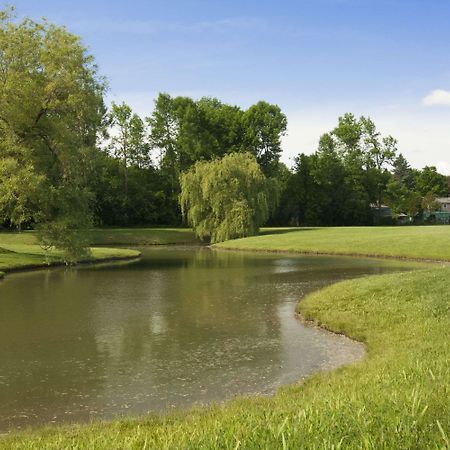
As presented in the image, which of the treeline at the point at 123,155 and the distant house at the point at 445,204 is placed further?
the distant house at the point at 445,204

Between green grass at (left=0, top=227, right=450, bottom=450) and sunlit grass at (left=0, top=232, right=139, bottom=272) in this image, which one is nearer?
green grass at (left=0, top=227, right=450, bottom=450)

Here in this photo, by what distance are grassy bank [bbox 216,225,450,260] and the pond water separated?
49.7 feet

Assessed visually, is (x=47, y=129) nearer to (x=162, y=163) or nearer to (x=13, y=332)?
(x=13, y=332)

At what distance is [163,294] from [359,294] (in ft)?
26.6

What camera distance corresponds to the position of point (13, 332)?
579 inches

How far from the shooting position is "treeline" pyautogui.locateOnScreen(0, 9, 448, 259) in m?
29.5

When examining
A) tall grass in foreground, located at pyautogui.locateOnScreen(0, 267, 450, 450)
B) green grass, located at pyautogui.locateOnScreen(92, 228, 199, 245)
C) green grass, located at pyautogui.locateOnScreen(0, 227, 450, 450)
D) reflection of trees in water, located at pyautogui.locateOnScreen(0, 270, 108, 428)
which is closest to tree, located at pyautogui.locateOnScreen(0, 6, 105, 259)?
reflection of trees in water, located at pyautogui.locateOnScreen(0, 270, 108, 428)

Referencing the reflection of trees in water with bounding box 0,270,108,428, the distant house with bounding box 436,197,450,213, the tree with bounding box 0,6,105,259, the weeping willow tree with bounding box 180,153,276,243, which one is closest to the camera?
the reflection of trees in water with bounding box 0,270,108,428

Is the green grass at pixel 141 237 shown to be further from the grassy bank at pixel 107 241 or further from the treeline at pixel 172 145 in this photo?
the treeline at pixel 172 145

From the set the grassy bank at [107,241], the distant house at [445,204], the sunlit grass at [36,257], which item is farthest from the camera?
the distant house at [445,204]

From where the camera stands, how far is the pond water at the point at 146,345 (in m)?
9.38

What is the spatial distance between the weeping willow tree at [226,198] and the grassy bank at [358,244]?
4.01 metres

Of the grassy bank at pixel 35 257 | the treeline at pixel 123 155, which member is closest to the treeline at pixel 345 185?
the treeline at pixel 123 155

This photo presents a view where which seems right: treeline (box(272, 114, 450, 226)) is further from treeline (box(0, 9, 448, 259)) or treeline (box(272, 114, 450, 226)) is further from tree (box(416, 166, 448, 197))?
tree (box(416, 166, 448, 197))
